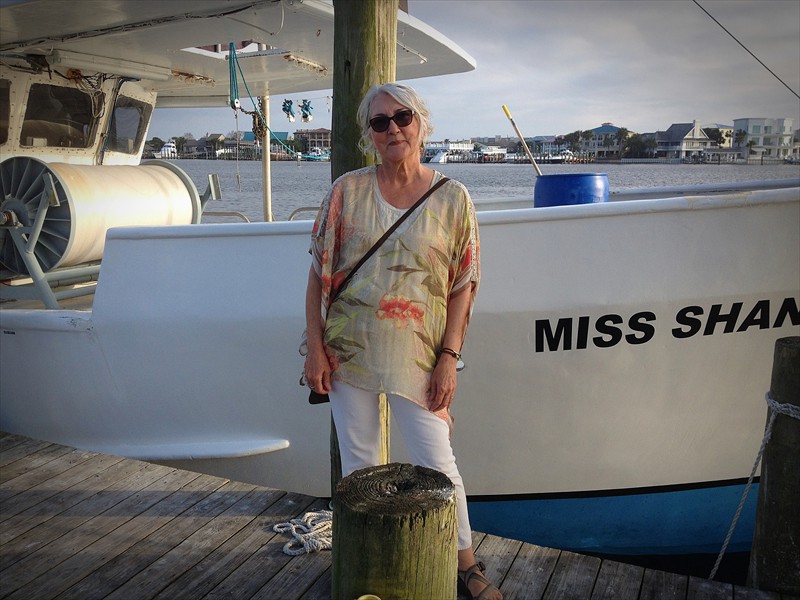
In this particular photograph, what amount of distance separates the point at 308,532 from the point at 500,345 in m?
1.31

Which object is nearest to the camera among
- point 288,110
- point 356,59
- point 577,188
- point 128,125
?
point 356,59

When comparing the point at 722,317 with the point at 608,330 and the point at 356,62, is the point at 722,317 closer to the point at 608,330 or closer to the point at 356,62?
the point at 608,330

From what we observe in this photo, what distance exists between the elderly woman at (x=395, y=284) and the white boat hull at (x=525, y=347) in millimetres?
1352

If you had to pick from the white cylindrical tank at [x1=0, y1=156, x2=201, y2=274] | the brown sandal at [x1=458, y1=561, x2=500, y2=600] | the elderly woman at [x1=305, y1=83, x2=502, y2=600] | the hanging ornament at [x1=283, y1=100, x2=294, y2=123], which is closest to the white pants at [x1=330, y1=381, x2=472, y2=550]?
the elderly woman at [x1=305, y1=83, x2=502, y2=600]

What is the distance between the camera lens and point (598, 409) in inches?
158

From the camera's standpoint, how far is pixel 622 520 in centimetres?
432

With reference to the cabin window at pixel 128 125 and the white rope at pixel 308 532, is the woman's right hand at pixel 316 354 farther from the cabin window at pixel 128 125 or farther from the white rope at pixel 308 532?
the cabin window at pixel 128 125

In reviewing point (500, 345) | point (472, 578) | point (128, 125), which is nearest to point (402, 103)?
point (472, 578)

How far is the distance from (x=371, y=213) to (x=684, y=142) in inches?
421

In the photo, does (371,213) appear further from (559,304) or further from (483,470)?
(483,470)

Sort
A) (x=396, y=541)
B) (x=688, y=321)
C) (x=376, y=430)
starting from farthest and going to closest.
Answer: (x=688, y=321) → (x=376, y=430) → (x=396, y=541)

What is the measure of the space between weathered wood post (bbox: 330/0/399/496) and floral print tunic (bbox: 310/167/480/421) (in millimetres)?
518

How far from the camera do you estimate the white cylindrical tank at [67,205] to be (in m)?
5.39

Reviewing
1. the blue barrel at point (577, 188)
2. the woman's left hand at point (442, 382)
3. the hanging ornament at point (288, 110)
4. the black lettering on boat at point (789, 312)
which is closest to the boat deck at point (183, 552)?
the woman's left hand at point (442, 382)
